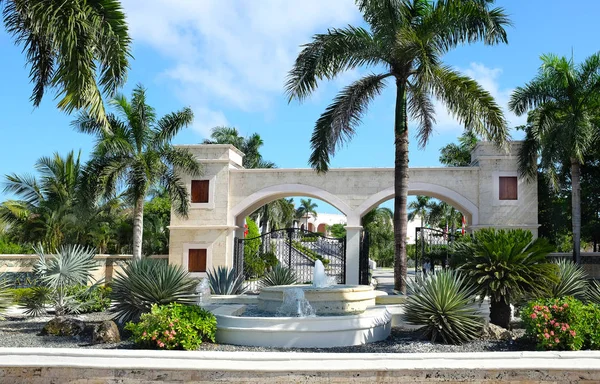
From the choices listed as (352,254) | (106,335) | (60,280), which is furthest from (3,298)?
(352,254)

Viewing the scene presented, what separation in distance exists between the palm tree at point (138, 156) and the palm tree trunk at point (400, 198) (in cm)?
1112

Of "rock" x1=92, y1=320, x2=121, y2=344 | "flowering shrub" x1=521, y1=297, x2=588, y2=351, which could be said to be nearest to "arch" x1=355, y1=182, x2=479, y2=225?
"flowering shrub" x1=521, y1=297, x2=588, y2=351

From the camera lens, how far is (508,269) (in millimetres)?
10664

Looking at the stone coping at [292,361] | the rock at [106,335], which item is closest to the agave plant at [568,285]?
the stone coping at [292,361]

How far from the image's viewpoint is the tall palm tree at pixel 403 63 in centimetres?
1366

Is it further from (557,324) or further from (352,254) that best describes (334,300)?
(352,254)

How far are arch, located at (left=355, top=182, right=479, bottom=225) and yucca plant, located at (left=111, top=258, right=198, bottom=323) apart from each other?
13619 mm

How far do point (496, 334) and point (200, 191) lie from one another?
1671 cm

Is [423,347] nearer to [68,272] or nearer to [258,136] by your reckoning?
[68,272]

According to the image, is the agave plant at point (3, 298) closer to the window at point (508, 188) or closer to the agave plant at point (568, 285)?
the agave plant at point (568, 285)

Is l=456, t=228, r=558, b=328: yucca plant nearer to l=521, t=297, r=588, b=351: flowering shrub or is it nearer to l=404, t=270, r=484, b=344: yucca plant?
l=404, t=270, r=484, b=344: yucca plant

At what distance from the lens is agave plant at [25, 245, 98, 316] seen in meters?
13.0

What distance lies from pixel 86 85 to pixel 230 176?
14.7 m

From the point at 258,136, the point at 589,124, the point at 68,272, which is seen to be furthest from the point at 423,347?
the point at 258,136
